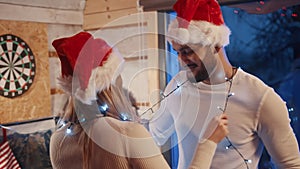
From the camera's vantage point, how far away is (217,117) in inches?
55.2

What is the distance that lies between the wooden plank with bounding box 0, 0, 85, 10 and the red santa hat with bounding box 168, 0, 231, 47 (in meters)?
1.83

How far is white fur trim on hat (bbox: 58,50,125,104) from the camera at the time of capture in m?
1.22

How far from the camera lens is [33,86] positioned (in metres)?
2.97

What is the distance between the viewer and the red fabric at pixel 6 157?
8.12ft

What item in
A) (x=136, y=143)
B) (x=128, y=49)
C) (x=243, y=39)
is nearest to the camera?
(x=136, y=143)

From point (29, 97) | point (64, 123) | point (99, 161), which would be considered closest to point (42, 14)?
point (29, 97)

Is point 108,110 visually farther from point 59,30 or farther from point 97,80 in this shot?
point 59,30

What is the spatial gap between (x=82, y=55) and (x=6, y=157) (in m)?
1.61

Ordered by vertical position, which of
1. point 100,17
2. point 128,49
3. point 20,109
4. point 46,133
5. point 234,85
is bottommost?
point 46,133

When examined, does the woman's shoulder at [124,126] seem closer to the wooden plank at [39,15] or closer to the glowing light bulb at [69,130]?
the glowing light bulb at [69,130]

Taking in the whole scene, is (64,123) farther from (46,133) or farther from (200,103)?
(46,133)

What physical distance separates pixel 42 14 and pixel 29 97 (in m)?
0.73

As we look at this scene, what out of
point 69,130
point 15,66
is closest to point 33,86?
point 15,66

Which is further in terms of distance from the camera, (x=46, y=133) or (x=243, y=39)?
(x=46, y=133)
